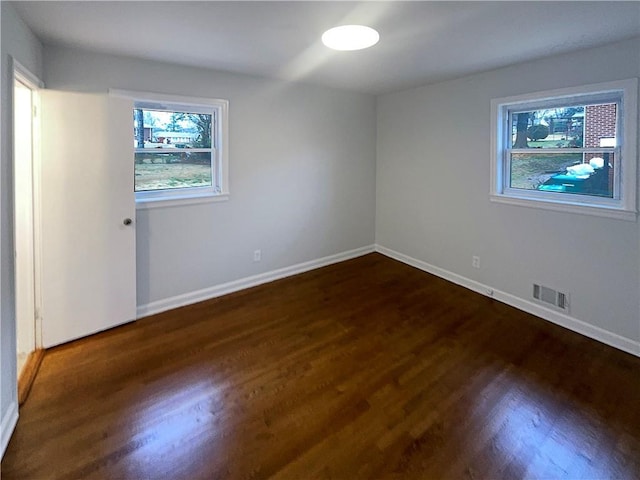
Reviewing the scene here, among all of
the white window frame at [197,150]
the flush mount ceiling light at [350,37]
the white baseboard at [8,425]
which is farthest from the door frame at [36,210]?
Result: the flush mount ceiling light at [350,37]

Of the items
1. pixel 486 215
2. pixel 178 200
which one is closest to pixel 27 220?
pixel 178 200

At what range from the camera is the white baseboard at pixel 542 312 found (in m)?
2.86

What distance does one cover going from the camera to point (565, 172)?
128 inches

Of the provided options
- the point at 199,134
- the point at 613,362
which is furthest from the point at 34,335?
the point at 613,362

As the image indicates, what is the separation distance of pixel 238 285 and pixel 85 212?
170 centimetres

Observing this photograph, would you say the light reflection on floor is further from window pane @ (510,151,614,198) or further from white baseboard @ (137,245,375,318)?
window pane @ (510,151,614,198)

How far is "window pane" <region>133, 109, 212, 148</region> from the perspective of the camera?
11.0 feet

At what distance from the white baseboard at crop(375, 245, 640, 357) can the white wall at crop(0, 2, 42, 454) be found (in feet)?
13.0

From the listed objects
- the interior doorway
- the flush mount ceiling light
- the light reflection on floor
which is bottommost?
the light reflection on floor

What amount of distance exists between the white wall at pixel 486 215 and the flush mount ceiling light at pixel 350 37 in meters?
1.76

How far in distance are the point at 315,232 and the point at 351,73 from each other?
1.96 meters

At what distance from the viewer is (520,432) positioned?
1.98m

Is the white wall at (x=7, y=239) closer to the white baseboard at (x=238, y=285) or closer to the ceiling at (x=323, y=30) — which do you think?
the ceiling at (x=323, y=30)

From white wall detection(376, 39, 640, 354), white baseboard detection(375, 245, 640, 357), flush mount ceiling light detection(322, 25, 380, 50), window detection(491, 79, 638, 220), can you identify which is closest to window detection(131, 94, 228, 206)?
flush mount ceiling light detection(322, 25, 380, 50)
